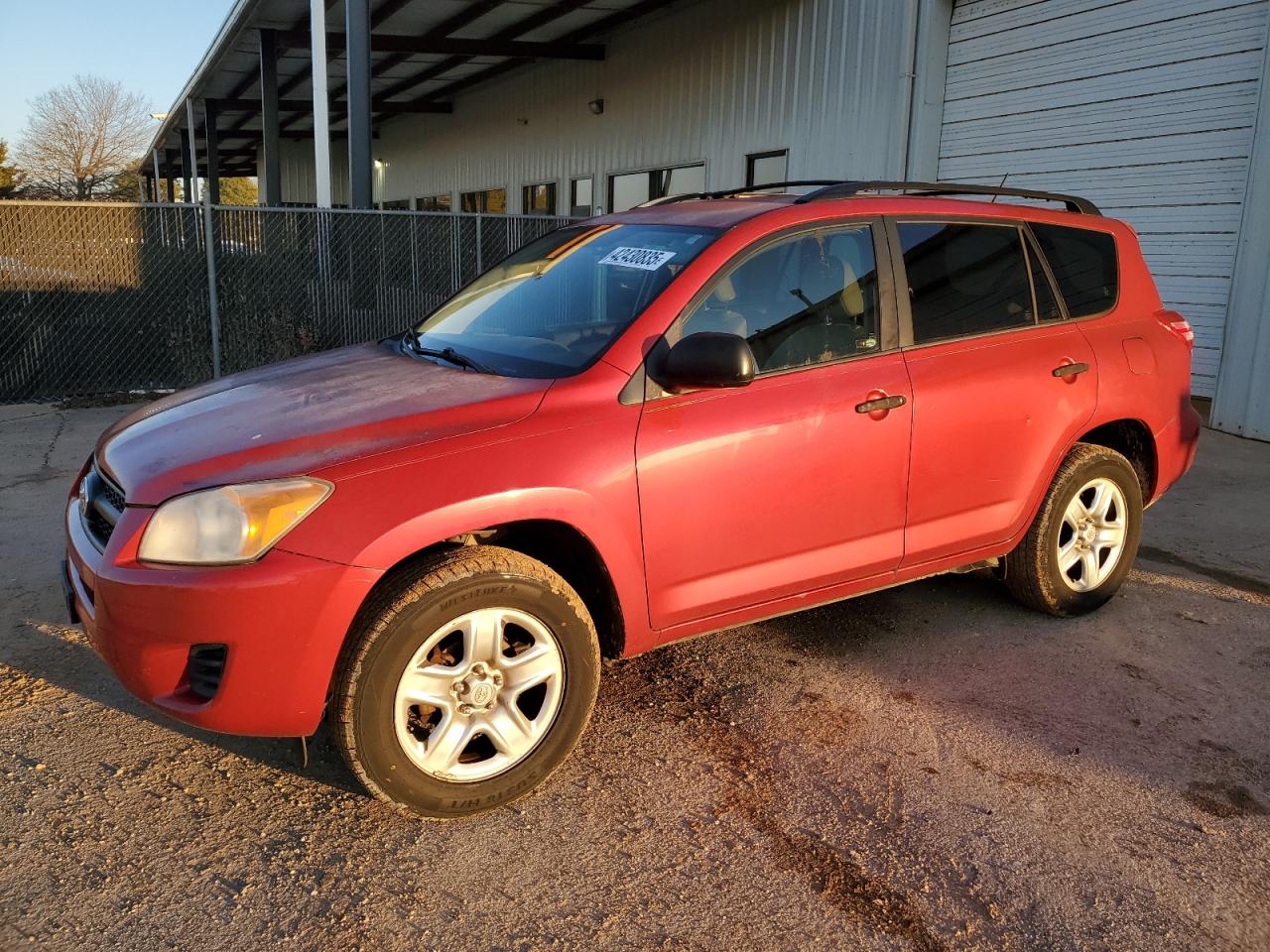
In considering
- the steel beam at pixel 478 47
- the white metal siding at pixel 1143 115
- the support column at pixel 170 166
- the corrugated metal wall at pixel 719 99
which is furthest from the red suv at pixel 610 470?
the support column at pixel 170 166

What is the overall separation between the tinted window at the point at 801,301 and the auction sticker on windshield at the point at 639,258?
0.82 ft

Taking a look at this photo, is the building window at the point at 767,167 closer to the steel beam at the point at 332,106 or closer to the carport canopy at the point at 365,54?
the carport canopy at the point at 365,54

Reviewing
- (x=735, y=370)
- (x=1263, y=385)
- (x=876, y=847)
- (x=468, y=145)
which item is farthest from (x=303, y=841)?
(x=468, y=145)

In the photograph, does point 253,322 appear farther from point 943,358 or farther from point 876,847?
point 876,847

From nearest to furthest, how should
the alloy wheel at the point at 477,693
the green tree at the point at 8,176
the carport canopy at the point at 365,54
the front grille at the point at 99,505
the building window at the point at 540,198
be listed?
the alloy wheel at the point at 477,693
the front grille at the point at 99,505
the carport canopy at the point at 365,54
the building window at the point at 540,198
the green tree at the point at 8,176

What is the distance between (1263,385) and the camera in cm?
827

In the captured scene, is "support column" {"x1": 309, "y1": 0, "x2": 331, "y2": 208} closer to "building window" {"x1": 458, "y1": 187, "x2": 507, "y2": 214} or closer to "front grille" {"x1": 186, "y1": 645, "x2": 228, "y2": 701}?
"building window" {"x1": 458, "y1": 187, "x2": 507, "y2": 214}

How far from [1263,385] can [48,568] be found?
857 cm

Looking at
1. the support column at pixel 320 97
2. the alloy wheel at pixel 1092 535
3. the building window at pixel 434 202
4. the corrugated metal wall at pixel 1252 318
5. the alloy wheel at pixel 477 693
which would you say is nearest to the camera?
the alloy wheel at pixel 477 693

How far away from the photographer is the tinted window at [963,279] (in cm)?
396

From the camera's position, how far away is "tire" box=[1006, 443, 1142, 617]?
14.3ft

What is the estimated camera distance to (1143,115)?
912 cm

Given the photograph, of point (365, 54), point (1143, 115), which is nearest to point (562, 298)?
point (1143, 115)

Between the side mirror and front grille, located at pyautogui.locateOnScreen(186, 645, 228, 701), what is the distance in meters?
1.53
